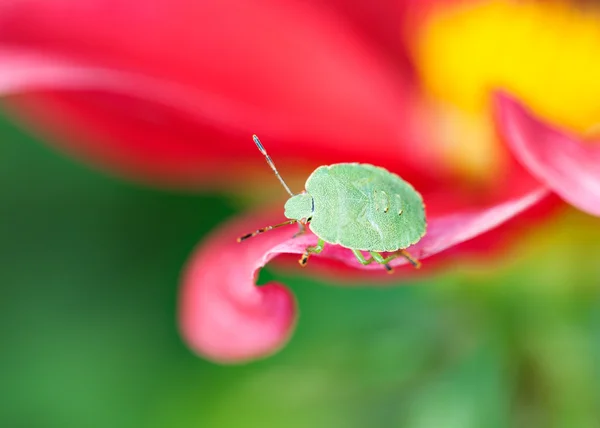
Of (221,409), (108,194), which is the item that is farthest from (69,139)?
(221,409)

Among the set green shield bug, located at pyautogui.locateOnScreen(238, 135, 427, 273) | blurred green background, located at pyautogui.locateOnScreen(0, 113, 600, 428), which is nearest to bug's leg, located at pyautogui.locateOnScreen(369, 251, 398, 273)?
Result: green shield bug, located at pyautogui.locateOnScreen(238, 135, 427, 273)

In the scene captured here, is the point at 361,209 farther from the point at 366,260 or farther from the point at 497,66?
the point at 497,66

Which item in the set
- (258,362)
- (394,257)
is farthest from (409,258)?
(258,362)

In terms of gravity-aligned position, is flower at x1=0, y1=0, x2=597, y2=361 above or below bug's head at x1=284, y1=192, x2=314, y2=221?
above

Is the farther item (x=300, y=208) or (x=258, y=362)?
(x=258, y=362)

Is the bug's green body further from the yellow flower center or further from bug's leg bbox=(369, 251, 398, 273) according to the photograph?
the yellow flower center

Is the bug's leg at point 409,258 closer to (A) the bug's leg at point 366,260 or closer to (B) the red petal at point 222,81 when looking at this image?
(A) the bug's leg at point 366,260
